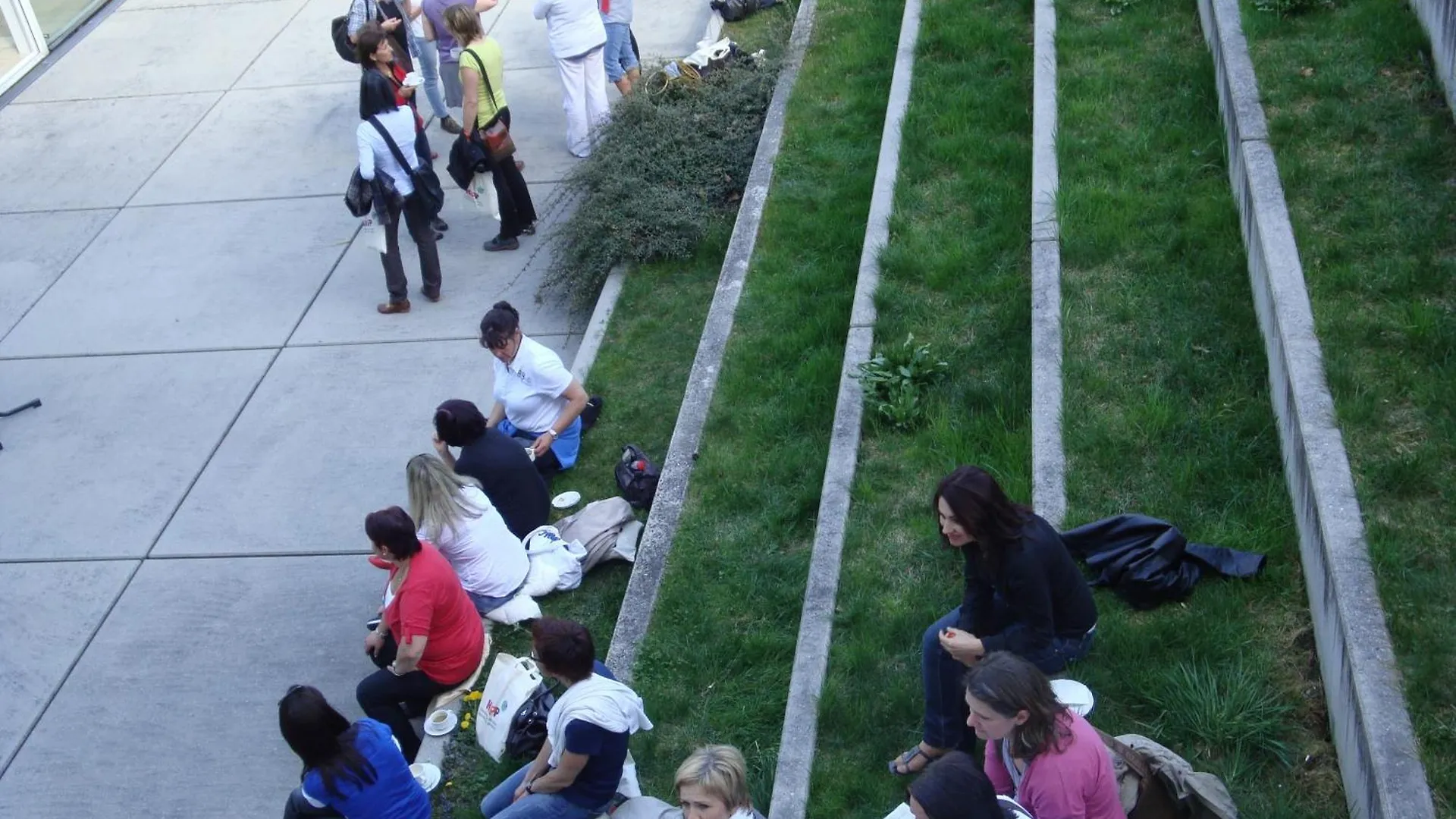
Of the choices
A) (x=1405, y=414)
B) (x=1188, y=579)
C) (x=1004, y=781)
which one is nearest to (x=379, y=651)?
(x=1004, y=781)

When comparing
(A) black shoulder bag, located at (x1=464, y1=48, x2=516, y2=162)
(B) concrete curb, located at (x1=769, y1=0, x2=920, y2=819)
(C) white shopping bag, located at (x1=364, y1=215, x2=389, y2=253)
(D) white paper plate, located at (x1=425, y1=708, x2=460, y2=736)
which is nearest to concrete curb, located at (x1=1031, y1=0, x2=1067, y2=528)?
(B) concrete curb, located at (x1=769, y1=0, x2=920, y2=819)

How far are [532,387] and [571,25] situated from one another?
3874mm

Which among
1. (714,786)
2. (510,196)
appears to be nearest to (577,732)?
(714,786)

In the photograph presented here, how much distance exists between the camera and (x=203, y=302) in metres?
9.47

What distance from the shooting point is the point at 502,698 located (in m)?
5.51

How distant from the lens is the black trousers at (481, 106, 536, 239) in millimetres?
9297

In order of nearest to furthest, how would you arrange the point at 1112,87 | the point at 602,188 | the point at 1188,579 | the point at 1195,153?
1. the point at 1188,579
2. the point at 1195,153
3. the point at 1112,87
4. the point at 602,188

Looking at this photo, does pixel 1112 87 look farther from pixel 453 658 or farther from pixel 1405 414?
pixel 453 658

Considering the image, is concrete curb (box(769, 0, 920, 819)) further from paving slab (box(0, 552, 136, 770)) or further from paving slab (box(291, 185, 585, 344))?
paving slab (box(0, 552, 136, 770))

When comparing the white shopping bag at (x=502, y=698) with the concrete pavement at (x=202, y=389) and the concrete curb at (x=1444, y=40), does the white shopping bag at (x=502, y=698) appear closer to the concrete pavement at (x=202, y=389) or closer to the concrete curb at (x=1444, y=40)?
the concrete pavement at (x=202, y=389)

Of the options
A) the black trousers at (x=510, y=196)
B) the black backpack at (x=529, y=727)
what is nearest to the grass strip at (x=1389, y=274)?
the black backpack at (x=529, y=727)

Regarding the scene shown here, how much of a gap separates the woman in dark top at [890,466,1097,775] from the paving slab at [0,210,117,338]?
7.48 meters

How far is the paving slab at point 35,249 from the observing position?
9.69 m

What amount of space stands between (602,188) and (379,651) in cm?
416
